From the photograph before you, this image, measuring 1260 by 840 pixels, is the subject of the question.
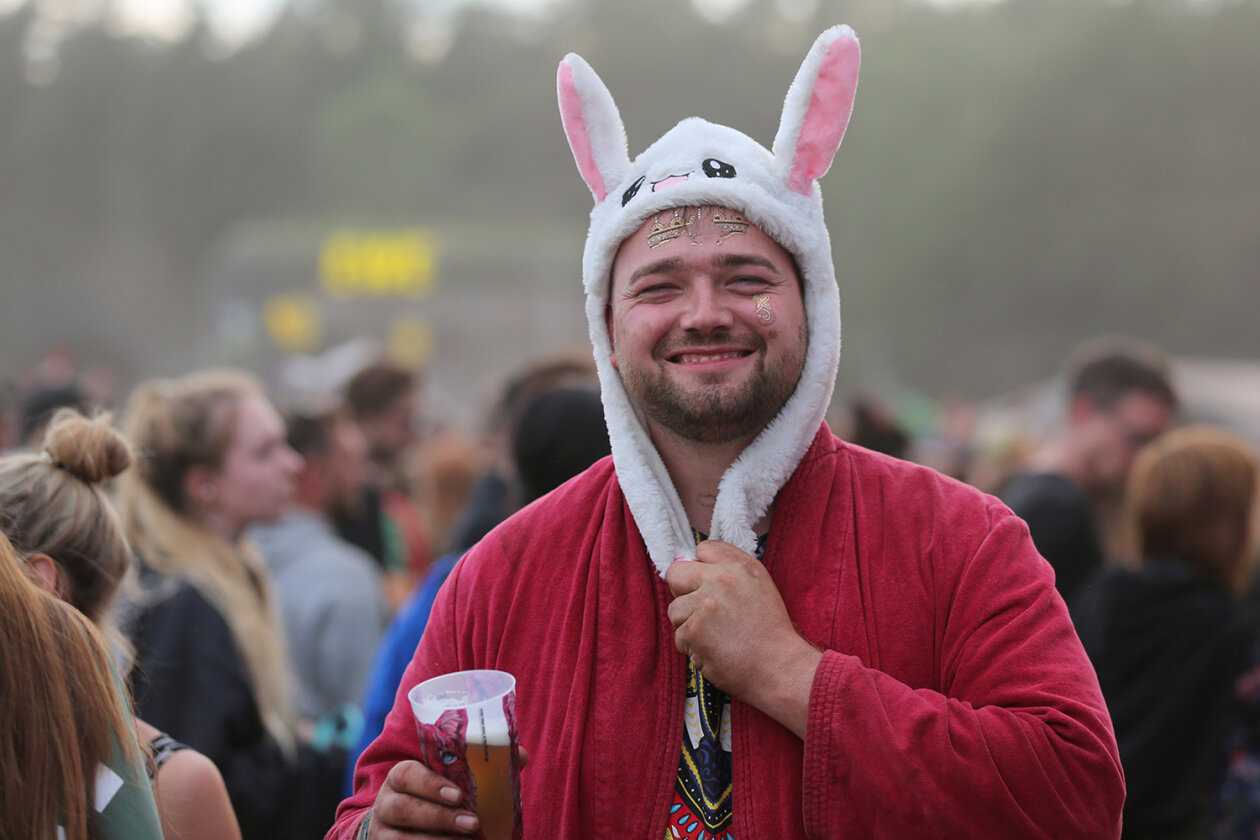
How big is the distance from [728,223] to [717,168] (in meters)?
0.11

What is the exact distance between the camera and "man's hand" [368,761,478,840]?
5.41 feet

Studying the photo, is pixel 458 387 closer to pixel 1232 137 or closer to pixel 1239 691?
pixel 1239 691

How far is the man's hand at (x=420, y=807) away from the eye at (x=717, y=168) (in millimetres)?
1115

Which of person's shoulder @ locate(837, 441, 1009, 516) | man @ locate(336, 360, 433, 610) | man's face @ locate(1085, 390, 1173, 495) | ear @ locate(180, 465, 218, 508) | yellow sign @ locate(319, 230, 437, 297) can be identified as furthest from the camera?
yellow sign @ locate(319, 230, 437, 297)

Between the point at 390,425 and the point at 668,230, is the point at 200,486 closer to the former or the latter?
the point at 668,230

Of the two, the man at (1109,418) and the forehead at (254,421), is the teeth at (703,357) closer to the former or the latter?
the forehead at (254,421)

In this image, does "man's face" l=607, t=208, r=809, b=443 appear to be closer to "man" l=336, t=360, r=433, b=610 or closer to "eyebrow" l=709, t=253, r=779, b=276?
"eyebrow" l=709, t=253, r=779, b=276

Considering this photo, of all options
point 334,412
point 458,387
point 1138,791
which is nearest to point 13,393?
point 334,412

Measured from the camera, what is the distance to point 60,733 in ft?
5.19

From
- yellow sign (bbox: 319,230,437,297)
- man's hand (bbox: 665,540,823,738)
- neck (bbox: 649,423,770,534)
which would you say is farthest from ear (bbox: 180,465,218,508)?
yellow sign (bbox: 319,230,437,297)

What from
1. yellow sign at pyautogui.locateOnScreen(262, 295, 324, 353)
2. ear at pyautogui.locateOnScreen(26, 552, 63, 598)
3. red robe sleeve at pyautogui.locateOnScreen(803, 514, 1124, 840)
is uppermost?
yellow sign at pyautogui.locateOnScreen(262, 295, 324, 353)

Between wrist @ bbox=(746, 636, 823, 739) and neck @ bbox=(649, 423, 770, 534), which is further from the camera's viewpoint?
neck @ bbox=(649, 423, 770, 534)

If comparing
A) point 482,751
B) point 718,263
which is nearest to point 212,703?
point 482,751

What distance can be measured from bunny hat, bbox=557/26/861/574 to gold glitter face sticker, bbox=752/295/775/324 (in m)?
0.11
